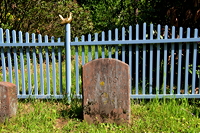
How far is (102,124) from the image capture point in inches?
145

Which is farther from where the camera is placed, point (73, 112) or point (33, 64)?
point (33, 64)

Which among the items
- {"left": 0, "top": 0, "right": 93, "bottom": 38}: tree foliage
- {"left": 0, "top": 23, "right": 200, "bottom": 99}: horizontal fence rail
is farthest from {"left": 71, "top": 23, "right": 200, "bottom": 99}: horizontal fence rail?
{"left": 0, "top": 0, "right": 93, "bottom": 38}: tree foliage

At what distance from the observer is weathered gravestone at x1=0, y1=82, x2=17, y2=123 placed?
3.74 metres

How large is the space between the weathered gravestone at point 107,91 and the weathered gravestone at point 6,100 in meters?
1.09

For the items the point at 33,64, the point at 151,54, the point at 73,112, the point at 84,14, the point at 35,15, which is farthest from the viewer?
the point at 84,14

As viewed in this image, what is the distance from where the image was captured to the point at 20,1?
22.7 ft

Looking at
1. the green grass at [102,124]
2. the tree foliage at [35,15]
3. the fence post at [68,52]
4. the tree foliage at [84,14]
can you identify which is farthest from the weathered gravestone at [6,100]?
the tree foliage at [35,15]

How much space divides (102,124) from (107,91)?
1.59 ft

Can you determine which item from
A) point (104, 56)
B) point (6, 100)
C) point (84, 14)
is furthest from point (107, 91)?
point (84, 14)

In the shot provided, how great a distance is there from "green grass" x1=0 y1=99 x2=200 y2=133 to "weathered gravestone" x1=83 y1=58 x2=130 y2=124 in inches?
5.9

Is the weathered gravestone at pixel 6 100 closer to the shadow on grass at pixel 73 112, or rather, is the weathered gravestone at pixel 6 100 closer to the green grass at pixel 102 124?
the green grass at pixel 102 124

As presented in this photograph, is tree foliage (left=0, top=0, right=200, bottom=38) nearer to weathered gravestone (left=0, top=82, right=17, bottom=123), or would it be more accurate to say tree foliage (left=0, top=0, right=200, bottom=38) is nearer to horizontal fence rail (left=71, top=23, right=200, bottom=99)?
horizontal fence rail (left=71, top=23, right=200, bottom=99)

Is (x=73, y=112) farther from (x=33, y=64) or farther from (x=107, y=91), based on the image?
(x=33, y=64)

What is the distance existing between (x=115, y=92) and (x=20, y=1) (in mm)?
4578
